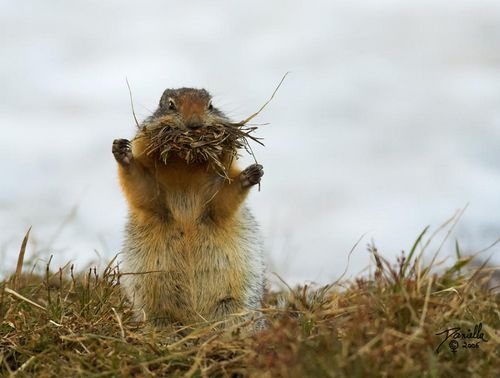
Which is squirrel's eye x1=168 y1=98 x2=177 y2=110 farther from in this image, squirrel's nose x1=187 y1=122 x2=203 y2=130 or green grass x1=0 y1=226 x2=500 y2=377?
green grass x1=0 y1=226 x2=500 y2=377

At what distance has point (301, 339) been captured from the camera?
5.23 meters

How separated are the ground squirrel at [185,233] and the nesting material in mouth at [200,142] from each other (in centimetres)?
8

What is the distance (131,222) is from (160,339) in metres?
2.21

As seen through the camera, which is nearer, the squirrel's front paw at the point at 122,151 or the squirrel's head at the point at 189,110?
the squirrel's front paw at the point at 122,151

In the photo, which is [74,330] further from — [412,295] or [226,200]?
[412,295]

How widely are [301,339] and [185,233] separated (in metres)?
3.00

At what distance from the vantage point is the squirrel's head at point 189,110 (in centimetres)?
802

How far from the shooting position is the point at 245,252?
325 inches

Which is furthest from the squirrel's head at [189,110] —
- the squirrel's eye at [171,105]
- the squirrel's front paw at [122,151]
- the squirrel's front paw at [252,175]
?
the squirrel's front paw at [252,175]

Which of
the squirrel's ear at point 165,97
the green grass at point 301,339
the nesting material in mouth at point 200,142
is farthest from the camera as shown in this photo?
the squirrel's ear at point 165,97

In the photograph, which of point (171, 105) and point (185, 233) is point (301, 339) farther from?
point (171, 105)

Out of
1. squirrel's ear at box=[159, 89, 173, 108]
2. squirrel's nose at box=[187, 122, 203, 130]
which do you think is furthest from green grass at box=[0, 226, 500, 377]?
squirrel's ear at box=[159, 89, 173, 108]

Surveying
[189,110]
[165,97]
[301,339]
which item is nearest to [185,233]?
[189,110]

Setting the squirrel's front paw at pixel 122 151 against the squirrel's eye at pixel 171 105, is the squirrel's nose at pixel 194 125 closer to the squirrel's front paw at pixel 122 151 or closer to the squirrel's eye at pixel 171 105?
the squirrel's eye at pixel 171 105
